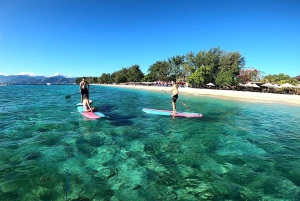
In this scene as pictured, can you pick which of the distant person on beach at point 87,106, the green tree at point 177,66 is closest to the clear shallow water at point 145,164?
the distant person on beach at point 87,106

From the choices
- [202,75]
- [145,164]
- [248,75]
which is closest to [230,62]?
[248,75]

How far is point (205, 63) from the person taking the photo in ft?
252

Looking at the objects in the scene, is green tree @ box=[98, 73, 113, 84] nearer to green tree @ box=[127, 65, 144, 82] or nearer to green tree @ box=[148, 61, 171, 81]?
green tree @ box=[127, 65, 144, 82]

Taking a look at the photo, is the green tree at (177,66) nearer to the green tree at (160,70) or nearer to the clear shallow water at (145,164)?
the green tree at (160,70)

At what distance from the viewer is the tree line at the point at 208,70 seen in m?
61.7

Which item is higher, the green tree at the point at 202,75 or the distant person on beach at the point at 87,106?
the green tree at the point at 202,75

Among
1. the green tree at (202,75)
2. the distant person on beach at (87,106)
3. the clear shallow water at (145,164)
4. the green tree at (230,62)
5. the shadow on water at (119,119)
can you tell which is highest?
the green tree at (230,62)

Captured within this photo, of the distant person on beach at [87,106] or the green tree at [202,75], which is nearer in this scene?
the distant person on beach at [87,106]

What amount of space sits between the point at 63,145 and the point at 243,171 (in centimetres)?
Result: 658

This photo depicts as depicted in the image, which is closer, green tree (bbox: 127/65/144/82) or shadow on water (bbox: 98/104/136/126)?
shadow on water (bbox: 98/104/136/126)

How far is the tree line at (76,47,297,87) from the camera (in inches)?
2429

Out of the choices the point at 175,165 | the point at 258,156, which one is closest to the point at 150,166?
the point at 175,165

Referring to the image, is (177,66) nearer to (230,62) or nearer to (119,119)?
(230,62)

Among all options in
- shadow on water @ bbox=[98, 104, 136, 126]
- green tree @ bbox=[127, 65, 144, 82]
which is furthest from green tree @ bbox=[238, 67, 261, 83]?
green tree @ bbox=[127, 65, 144, 82]
